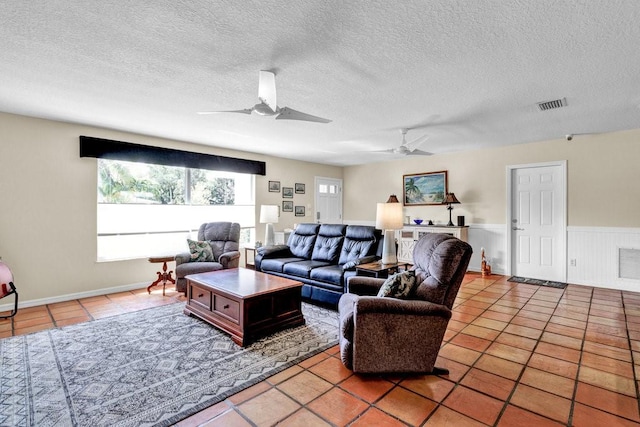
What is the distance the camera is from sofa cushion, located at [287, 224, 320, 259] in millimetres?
4660

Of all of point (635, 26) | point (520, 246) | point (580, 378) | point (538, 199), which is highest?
point (635, 26)

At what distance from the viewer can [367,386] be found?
208cm

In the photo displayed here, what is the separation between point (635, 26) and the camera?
1962mm

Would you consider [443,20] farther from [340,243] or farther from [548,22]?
[340,243]

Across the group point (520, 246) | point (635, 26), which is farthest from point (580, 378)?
point (520, 246)

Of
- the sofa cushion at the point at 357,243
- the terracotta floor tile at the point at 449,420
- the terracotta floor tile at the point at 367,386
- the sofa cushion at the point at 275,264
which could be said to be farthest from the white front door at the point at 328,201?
the terracotta floor tile at the point at 449,420

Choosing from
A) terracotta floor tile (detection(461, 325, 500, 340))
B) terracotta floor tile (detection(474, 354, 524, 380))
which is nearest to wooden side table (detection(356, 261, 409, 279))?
terracotta floor tile (detection(461, 325, 500, 340))

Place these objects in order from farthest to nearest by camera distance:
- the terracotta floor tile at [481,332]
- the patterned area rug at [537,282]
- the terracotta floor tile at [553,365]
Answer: the patterned area rug at [537,282], the terracotta floor tile at [481,332], the terracotta floor tile at [553,365]

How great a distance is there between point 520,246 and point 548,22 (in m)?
4.60

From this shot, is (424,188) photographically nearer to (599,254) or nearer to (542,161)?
(542,161)

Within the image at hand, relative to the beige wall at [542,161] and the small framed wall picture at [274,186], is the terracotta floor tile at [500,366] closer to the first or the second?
the beige wall at [542,161]

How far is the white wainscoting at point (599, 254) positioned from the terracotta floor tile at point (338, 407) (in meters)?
4.99

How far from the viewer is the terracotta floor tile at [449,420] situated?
1713 millimetres

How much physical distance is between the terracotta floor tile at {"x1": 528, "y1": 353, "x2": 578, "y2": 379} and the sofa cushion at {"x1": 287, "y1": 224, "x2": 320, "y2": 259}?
9.59 ft
